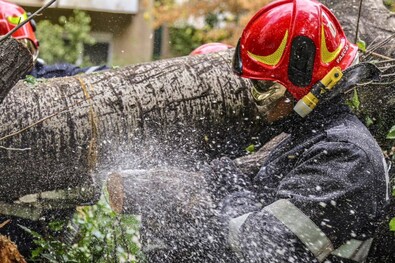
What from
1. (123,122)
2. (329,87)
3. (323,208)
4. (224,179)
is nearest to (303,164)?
(323,208)

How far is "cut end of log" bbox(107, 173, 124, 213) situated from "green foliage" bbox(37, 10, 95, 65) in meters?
11.0

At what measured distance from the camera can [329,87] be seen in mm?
3443

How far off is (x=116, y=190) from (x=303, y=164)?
96cm

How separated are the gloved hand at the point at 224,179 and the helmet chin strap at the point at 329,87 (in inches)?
21.2

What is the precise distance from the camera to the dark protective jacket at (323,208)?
312 centimetres

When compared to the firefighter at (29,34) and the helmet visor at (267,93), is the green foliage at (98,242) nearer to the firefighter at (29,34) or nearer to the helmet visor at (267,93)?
the helmet visor at (267,93)

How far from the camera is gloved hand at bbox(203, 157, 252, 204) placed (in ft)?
12.3

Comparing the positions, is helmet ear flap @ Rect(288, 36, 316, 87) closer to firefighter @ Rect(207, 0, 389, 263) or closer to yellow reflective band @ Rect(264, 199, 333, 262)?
firefighter @ Rect(207, 0, 389, 263)

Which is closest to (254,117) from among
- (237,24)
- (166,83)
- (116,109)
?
(166,83)

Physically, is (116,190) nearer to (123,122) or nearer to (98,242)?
(123,122)

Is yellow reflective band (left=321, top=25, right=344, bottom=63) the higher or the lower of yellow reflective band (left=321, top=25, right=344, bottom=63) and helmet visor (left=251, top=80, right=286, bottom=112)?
the higher

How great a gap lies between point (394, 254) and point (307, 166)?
1.28 metres

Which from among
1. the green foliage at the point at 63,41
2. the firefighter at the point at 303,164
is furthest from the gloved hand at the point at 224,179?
the green foliage at the point at 63,41

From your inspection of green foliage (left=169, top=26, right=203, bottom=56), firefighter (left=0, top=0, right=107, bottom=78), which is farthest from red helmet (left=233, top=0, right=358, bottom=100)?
green foliage (left=169, top=26, right=203, bottom=56)
